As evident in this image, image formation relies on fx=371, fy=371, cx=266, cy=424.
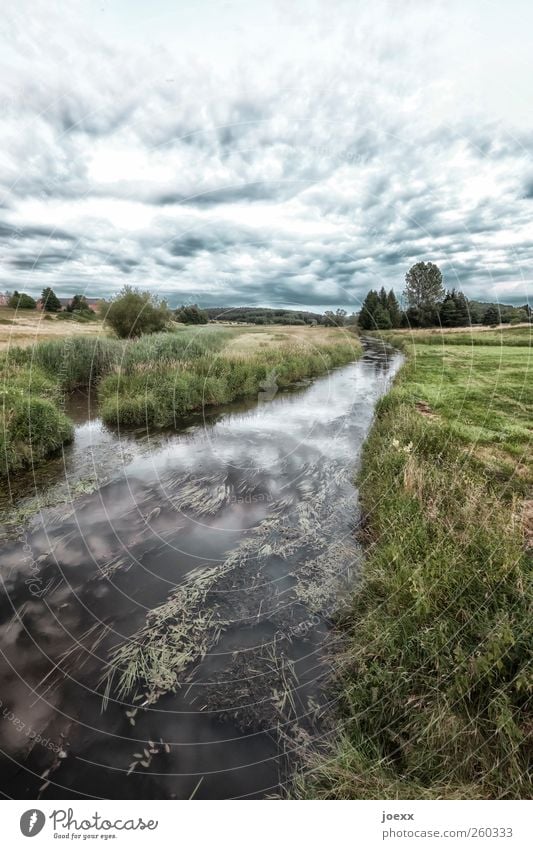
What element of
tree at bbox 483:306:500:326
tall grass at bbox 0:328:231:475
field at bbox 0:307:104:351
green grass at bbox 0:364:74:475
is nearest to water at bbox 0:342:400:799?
green grass at bbox 0:364:74:475

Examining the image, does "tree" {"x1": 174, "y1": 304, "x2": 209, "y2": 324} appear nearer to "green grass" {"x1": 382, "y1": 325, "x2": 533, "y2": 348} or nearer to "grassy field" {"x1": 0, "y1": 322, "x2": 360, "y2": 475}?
"grassy field" {"x1": 0, "y1": 322, "x2": 360, "y2": 475}

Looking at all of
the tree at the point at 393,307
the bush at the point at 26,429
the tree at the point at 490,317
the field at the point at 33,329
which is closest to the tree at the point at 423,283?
the tree at the point at 393,307

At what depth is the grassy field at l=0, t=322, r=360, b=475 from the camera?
1178 cm

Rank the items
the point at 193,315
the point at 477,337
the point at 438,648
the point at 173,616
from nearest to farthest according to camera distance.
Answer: the point at 438,648 < the point at 173,616 < the point at 193,315 < the point at 477,337

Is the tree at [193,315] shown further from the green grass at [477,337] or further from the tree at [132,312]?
the green grass at [477,337]

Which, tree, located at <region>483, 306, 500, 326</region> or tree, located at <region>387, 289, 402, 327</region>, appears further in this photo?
tree, located at <region>483, 306, 500, 326</region>

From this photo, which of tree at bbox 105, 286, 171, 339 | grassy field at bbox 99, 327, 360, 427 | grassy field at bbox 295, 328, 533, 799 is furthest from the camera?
tree at bbox 105, 286, 171, 339

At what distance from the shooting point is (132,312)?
94.1ft

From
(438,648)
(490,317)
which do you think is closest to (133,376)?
(438,648)

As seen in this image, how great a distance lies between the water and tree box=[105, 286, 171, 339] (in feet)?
63.7

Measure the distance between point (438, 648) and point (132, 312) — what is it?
2971cm

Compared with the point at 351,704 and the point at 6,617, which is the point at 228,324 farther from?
the point at 351,704

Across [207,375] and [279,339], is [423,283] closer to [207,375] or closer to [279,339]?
[207,375]

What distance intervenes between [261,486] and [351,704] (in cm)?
646
